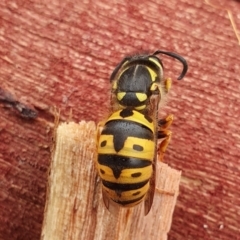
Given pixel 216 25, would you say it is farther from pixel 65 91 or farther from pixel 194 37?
pixel 65 91

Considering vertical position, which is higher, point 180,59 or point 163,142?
point 180,59

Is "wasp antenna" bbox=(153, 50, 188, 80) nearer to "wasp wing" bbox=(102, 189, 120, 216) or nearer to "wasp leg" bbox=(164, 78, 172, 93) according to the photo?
"wasp leg" bbox=(164, 78, 172, 93)

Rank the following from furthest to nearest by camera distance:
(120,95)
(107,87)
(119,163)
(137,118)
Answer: (107,87) < (120,95) < (137,118) < (119,163)

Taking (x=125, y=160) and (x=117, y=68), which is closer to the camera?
(x=125, y=160)

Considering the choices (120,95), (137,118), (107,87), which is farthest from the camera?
(107,87)

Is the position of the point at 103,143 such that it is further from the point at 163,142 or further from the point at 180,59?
the point at 180,59

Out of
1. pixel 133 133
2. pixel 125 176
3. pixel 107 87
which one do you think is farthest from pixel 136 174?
pixel 107 87

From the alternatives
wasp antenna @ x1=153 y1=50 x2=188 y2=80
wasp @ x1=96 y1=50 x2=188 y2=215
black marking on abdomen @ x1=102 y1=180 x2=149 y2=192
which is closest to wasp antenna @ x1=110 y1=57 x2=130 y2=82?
wasp @ x1=96 y1=50 x2=188 y2=215

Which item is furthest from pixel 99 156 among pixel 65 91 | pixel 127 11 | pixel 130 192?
pixel 127 11
